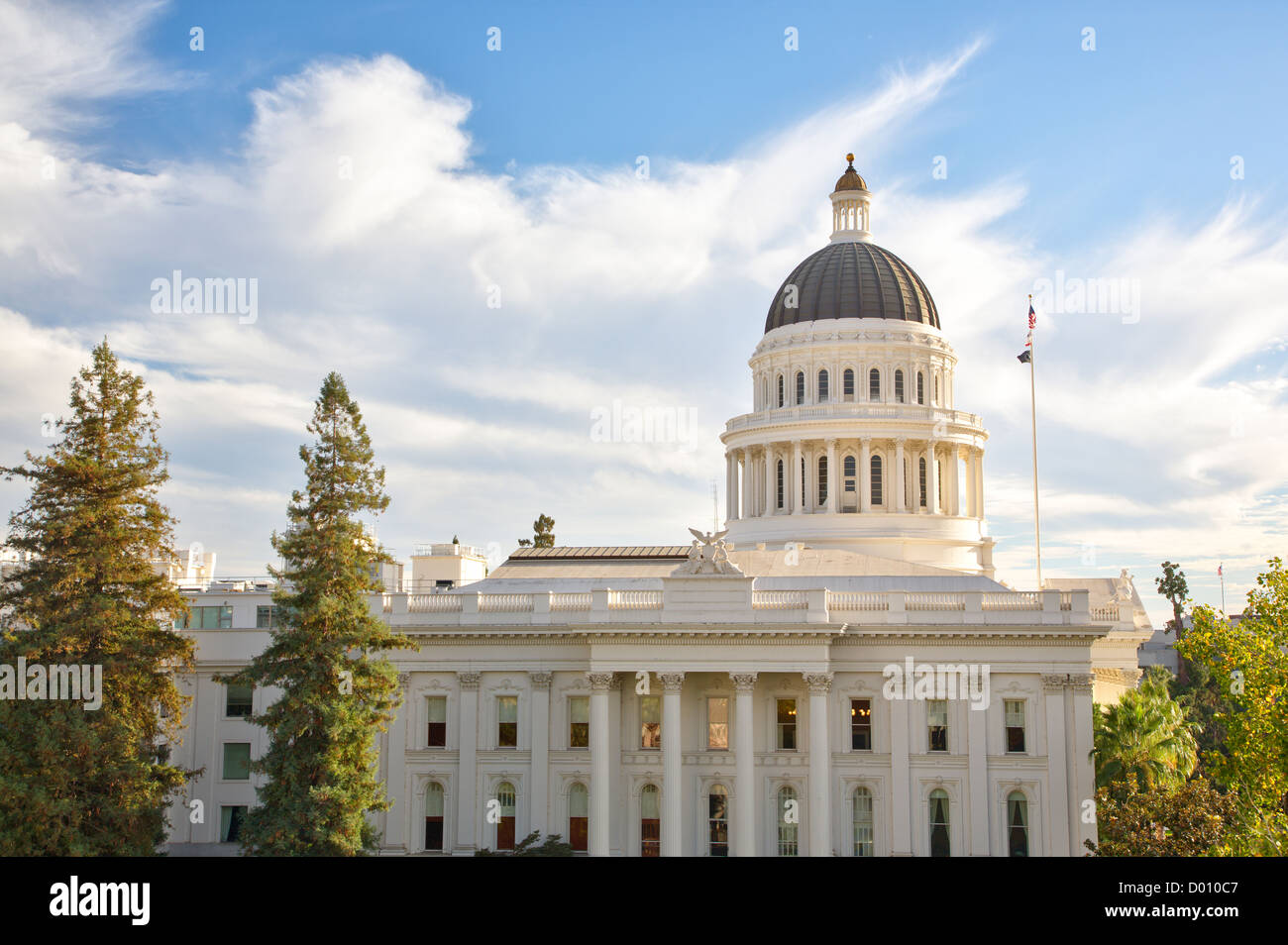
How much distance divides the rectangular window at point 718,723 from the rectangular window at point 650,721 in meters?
2.09

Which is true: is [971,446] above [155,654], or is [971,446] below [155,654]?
above

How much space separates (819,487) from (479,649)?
2638 cm

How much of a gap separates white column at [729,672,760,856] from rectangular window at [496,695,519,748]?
959 cm

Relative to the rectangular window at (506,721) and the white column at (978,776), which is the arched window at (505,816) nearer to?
the rectangular window at (506,721)

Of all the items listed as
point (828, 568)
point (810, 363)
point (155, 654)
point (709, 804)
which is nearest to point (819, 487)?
point (810, 363)

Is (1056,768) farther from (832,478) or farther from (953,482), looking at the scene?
(953,482)

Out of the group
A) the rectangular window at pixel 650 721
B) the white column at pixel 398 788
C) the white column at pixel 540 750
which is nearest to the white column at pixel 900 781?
the rectangular window at pixel 650 721

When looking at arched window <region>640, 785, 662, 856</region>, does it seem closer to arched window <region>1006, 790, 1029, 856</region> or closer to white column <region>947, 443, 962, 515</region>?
arched window <region>1006, 790, 1029, 856</region>

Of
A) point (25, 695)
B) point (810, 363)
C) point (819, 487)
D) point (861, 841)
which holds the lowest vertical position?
point (861, 841)

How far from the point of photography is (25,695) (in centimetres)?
4134

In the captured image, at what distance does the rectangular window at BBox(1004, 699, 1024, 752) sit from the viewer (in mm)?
51656

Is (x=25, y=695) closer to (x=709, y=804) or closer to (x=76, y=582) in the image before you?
(x=76, y=582)

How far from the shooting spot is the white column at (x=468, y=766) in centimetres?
5366
